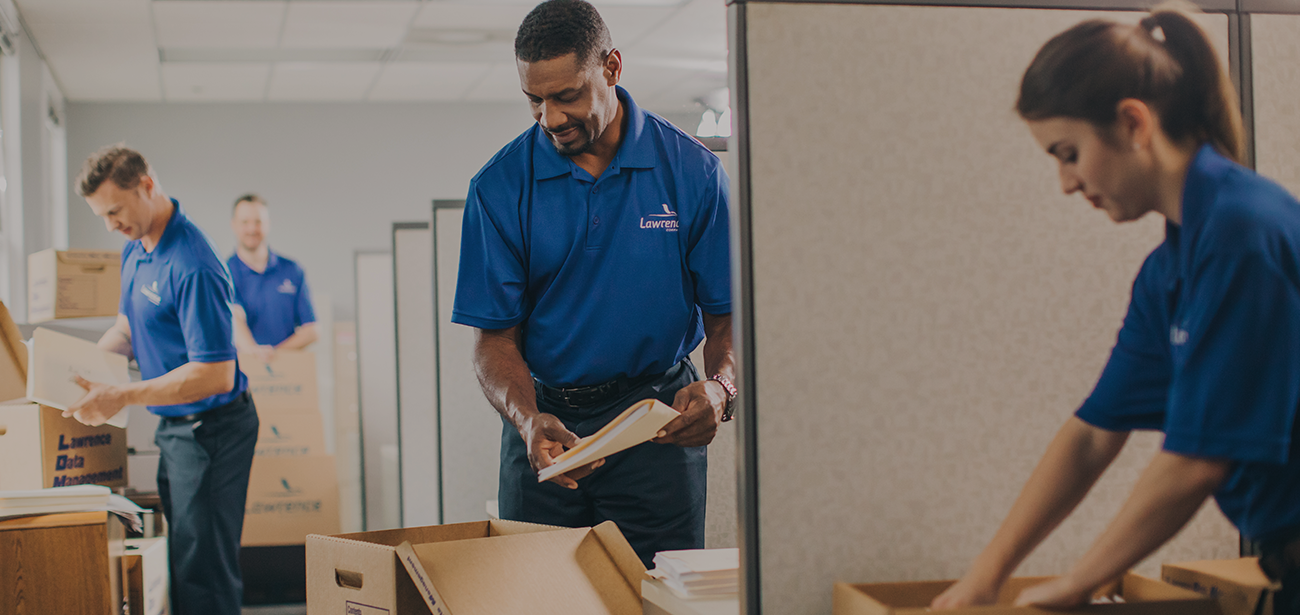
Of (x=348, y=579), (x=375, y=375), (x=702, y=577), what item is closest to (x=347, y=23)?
(x=375, y=375)

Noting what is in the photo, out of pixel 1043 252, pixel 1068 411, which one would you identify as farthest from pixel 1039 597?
pixel 1043 252

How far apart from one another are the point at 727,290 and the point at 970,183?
57cm

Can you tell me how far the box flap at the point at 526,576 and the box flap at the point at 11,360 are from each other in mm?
1700

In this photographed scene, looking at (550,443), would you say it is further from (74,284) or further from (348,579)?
(74,284)

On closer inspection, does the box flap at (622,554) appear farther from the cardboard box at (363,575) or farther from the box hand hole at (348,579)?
the box hand hole at (348,579)

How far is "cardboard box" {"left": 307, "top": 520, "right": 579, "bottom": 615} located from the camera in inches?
40.0

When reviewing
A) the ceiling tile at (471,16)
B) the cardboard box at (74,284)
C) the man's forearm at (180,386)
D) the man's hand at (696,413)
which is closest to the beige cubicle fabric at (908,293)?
the man's hand at (696,413)

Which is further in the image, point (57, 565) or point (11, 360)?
point (11, 360)

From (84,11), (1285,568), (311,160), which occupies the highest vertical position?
(84,11)

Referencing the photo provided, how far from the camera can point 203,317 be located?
2262 millimetres

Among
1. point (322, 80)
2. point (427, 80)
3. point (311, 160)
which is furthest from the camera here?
point (311, 160)

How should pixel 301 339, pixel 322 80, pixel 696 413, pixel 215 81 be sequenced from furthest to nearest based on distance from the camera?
pixel 322 80 → pixel 215 81 → pixel 301 339 → pixel 696 413

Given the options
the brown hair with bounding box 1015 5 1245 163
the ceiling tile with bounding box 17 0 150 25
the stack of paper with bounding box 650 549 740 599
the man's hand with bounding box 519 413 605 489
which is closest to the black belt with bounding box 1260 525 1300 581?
the brown hair with bounding box 1015 5 1245 163

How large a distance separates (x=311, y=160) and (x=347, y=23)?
185 cm
